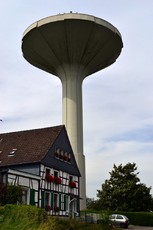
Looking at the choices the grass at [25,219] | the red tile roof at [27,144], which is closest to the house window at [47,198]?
the red tile roof at [27,144]

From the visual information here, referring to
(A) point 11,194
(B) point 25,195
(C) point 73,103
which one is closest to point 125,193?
(C) point 73,103

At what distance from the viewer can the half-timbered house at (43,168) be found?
29.7 metres

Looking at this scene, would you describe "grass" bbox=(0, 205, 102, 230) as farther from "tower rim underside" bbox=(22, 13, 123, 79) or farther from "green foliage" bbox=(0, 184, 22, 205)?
"tower rim underside" bbox=(22, 13, 123, 79)

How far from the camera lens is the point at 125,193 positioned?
1815 inches

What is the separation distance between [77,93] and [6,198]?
2406 cm

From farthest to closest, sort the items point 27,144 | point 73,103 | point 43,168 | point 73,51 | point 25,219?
point 73,103 < point 73,51 < point 27,144 < point 43,168 < point 25,219

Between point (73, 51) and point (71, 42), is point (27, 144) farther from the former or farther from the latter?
point (73, 51)

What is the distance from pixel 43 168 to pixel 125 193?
55.4 feet

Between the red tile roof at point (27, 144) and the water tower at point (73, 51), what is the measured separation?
31.8ft

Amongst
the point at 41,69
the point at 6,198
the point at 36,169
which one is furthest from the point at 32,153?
the point at 41,69

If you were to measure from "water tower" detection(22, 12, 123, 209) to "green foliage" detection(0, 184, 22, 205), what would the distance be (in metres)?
17.8

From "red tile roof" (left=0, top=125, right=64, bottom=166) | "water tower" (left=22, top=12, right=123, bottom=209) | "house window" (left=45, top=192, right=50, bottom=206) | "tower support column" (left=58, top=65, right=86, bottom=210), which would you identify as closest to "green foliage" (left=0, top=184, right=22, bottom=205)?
"red tile roof" (left=0, top=125, right=64, bottom=166)

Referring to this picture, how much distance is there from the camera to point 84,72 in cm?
4875

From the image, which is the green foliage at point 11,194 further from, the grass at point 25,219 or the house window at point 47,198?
the grass at point 25,219
